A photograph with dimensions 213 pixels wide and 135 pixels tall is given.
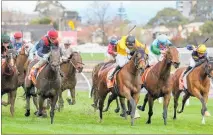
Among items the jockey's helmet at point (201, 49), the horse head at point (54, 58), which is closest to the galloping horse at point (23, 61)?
the horse head at point (54, 58)

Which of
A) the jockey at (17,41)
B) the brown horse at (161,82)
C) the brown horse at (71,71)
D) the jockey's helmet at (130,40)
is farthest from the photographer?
the jockey at (17,41)

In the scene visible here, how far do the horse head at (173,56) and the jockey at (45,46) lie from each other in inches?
103

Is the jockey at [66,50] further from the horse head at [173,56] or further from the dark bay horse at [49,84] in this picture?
the horse head at [173,56]

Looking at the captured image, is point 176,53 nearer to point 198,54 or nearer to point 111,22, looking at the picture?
point 198,54

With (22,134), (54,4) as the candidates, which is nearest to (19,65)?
(22,134)

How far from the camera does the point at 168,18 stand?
12238cm

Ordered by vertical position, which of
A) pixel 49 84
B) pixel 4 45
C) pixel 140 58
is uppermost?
pixel 140 58

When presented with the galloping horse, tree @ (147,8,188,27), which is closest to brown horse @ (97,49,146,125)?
the galloping horse

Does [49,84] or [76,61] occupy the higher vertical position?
[49,84]

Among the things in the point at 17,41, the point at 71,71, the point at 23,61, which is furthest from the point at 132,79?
the point at 17,41

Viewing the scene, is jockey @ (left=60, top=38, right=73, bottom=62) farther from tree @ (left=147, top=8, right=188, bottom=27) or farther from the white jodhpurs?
tree @ (left=147, top=8, right=188, bottom=27)

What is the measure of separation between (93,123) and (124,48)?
1.89 m

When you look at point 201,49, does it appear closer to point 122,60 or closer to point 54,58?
point 122,60

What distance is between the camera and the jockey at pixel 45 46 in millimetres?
16336
